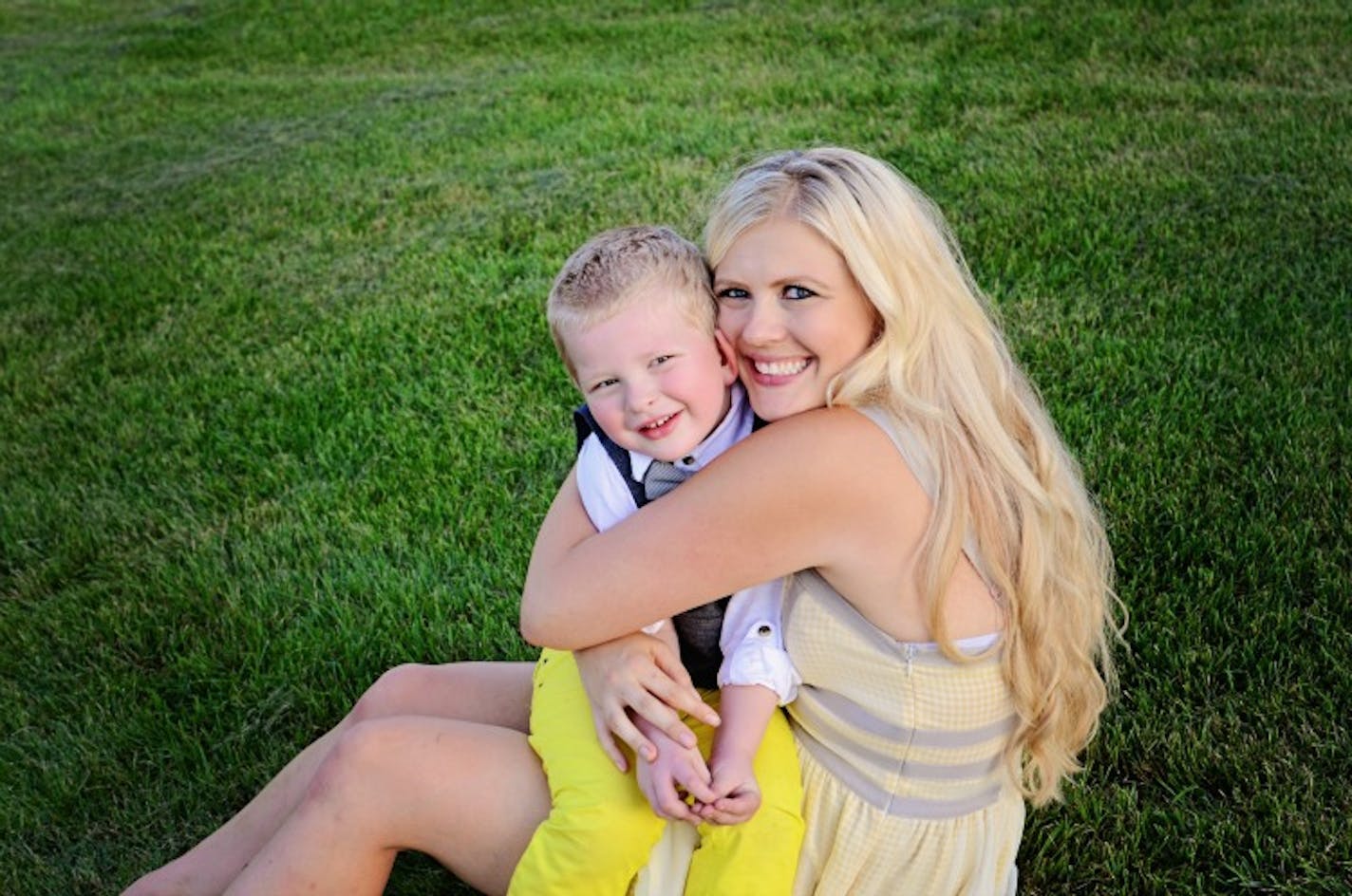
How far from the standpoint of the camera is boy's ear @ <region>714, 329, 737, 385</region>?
2270 mm

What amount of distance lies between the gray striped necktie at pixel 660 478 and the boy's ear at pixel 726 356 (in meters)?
0.17

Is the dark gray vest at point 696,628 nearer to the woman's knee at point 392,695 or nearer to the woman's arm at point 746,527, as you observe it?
the woman's arm at point 746,527

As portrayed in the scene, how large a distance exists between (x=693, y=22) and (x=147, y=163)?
3962 millimetres

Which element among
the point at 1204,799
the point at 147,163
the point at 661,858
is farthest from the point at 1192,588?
the point at 147,163

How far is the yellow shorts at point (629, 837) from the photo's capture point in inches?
80.8

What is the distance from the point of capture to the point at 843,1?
32.4ft

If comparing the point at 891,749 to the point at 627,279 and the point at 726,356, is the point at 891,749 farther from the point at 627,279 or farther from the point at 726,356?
the point at 627,279

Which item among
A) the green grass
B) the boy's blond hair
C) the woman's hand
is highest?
the boy's blond hair

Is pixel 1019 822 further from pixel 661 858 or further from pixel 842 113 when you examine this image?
pixel 842 113

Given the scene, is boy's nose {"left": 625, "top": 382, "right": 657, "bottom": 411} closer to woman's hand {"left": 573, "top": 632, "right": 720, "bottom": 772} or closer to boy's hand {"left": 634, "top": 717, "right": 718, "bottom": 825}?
woman's hand {"left": 573, "top": 632, "right": 720, "bottom": 772}

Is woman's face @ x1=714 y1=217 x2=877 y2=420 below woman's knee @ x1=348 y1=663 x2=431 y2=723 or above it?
above

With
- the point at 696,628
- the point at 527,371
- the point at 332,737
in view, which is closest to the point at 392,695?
the point at 332,737

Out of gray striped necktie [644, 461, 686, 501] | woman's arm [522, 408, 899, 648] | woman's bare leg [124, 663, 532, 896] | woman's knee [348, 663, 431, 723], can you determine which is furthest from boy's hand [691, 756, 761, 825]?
woman's knee [348, 663, 431, 723]

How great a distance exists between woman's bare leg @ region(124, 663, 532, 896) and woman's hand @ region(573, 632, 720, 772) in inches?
20.2
